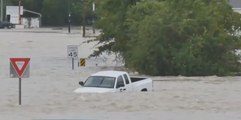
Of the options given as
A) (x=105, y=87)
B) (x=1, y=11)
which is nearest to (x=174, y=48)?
(x=105, y=87)

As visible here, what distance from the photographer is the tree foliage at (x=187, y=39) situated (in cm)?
4025

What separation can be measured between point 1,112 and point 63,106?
2182 mm

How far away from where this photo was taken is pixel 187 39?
134 feet

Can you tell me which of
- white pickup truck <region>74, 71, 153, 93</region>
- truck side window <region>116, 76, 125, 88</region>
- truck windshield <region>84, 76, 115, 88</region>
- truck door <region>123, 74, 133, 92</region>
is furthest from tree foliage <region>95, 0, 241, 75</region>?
truck windshield <region>84, 76, 115, 88</region>

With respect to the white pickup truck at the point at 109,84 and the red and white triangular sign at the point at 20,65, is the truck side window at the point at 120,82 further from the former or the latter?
the red and white triangular sign at the point at 20,65

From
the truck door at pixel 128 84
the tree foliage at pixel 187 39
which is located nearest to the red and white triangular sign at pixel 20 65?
the truck door at pixel 128 84

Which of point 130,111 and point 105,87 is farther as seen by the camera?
point 105,87

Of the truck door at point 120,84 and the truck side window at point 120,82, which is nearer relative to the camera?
the truck door at point 120,84

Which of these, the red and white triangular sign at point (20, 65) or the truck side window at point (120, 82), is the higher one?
the red and white triangular sign at point (20, 65)

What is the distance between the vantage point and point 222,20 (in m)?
43.1

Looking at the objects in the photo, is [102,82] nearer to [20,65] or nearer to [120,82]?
[120,82]

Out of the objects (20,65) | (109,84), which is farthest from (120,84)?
(20,65)

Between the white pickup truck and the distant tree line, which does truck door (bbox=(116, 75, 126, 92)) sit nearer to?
the white pickup truck

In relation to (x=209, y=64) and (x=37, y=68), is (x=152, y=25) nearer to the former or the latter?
(x=209, y=64)
